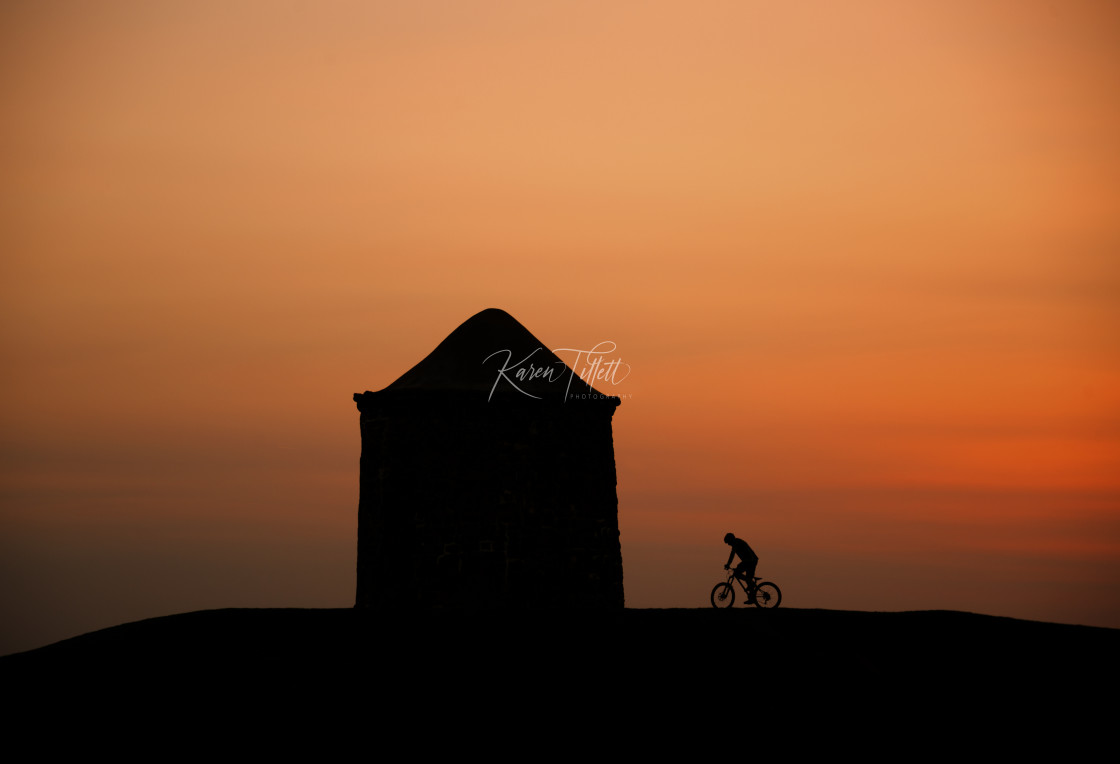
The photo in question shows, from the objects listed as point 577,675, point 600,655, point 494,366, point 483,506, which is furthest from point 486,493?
point 577,675

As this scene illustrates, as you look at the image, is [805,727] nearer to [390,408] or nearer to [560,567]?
[560,567]

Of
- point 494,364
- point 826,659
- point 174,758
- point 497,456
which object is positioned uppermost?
point 494,364

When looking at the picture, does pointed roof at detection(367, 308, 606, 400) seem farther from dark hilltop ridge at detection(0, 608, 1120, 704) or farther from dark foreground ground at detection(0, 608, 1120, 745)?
dark foreground ground at detection(0, 608, 1120, 745)

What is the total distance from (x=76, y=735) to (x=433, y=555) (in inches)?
456

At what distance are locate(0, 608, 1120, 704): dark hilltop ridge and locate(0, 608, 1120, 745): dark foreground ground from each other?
0.03m

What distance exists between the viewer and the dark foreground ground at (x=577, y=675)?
10.8m

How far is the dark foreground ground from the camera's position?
10797 mm

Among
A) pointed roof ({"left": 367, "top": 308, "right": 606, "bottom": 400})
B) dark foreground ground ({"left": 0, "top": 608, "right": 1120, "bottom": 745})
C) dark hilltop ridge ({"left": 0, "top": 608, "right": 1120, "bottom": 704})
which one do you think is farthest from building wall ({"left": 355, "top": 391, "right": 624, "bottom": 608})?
dark foreground ground ({"left": 0, "top": 608, "right": 1120, "bottom": 745})

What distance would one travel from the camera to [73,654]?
43.2ft

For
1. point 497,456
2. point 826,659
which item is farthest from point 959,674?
point 497,456

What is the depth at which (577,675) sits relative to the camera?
38.9 feet

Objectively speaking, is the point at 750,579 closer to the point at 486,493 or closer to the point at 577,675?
the point at 486,493

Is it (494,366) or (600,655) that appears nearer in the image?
(600,655)

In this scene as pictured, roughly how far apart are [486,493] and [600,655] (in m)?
9.62
